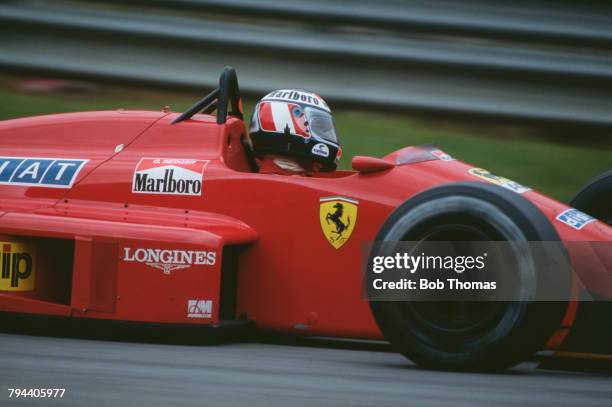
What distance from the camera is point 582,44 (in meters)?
7.47

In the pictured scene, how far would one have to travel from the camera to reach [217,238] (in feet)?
15.2

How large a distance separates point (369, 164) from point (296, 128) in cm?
59

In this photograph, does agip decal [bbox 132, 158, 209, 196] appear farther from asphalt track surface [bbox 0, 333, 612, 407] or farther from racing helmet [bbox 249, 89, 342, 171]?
asphalt track surface [bbox 0, 333, 612, 407]

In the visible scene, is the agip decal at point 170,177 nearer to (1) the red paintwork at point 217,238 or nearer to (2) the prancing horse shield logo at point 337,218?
(1) the red paintwork at point 217,238

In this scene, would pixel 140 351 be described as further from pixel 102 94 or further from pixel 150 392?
pixel 102 94

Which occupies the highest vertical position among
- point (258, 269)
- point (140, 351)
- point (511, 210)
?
point (511, 210)

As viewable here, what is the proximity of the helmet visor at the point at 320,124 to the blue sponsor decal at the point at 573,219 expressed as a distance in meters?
1.25

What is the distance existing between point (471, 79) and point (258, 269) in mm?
3339

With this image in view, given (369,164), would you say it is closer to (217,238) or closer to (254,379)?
(217,238)

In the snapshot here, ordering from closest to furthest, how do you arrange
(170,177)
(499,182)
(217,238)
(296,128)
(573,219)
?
1. (573,219)
2. (217,238)
3. (499,182)
4. (170,177)
5. (296,128)

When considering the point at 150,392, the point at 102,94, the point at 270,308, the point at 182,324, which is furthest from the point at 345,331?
the point at 102,94

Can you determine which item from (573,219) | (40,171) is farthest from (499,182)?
(40,171)

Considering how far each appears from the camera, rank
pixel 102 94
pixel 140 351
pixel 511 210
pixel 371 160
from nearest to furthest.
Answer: pixel 511 210 → pixel 140 351 → pixel 371 160 → pixel 102 94

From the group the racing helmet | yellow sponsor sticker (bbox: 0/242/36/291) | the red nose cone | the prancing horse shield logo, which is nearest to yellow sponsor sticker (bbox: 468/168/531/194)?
the red nose cone
